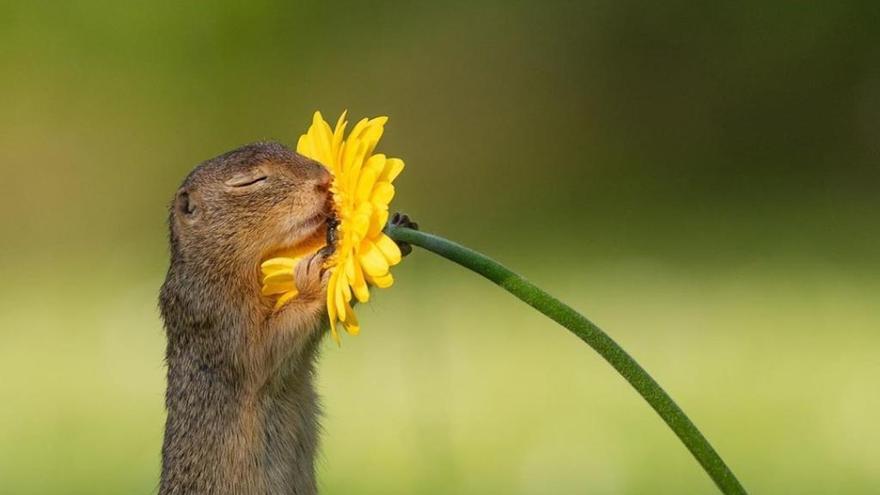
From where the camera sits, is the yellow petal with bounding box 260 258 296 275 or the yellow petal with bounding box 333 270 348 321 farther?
the yellow petal with bounding box 260 258 296 275

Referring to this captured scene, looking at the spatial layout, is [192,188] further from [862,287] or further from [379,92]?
[379,92]

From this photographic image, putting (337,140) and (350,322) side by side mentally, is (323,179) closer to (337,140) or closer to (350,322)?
(337,140)

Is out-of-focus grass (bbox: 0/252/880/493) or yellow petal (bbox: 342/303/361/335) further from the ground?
out-of-focus grass (bbox: 0/252/880/493)

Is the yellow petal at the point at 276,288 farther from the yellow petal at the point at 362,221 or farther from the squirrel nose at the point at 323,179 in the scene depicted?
the yellow petal at the point at 362,221

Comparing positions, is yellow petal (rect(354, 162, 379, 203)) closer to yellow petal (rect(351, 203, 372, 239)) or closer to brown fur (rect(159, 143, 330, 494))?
yellow petal (rect(351, 203, 372, 239))

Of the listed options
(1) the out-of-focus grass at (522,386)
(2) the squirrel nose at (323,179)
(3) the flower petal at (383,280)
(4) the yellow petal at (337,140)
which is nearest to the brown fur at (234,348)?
(2) the squirrel nose at (323,179)

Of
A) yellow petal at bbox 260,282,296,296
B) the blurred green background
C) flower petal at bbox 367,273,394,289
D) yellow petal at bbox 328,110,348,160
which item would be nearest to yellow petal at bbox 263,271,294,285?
yellow petal at bbox 260,282,296,296

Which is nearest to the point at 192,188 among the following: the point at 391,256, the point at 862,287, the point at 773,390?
the point at 391,256

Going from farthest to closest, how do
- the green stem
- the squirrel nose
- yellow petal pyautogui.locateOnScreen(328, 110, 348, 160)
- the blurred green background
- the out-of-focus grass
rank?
1. the blurred green background
2. the out-of-focus grass
3. the squirrel nose
4. yellow petal pyautogui.locateOnScreen(328, 110, 348, 160)
5. the green stem
